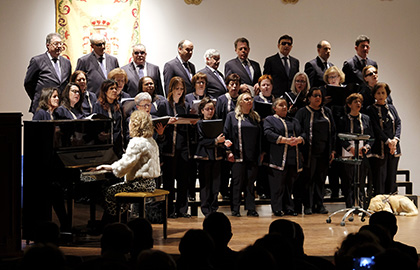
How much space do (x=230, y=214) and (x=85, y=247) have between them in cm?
227

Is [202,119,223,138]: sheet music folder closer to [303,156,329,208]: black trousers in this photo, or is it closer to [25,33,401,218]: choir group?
[25,33,401,218]: choir group

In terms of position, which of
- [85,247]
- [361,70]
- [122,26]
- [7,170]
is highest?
[122,26]

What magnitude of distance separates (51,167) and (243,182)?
98.3 inches

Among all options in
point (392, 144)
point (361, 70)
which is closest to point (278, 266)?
point (392, 144)

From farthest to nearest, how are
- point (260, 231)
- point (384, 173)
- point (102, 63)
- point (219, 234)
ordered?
point (384, 173) < point (102, 63) < point (260, 231) < point (219, 234)

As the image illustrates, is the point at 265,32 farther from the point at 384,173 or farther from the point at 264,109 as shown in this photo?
the point at 384,173

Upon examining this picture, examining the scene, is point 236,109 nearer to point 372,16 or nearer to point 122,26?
point 122,26

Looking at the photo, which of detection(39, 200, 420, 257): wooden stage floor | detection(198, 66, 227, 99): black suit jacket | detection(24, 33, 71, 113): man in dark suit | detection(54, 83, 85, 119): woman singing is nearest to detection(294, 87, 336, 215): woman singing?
detection(39, 200, 420, 257): wooden stage floor

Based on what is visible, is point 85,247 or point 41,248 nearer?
point 41,248

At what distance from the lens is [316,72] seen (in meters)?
7.71

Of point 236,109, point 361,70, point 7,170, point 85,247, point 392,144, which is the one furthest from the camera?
point 361,70

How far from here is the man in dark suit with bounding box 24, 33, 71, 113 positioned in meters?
6.82

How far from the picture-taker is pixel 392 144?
7383 millimetres

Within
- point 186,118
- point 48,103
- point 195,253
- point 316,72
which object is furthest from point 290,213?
point 195,253
